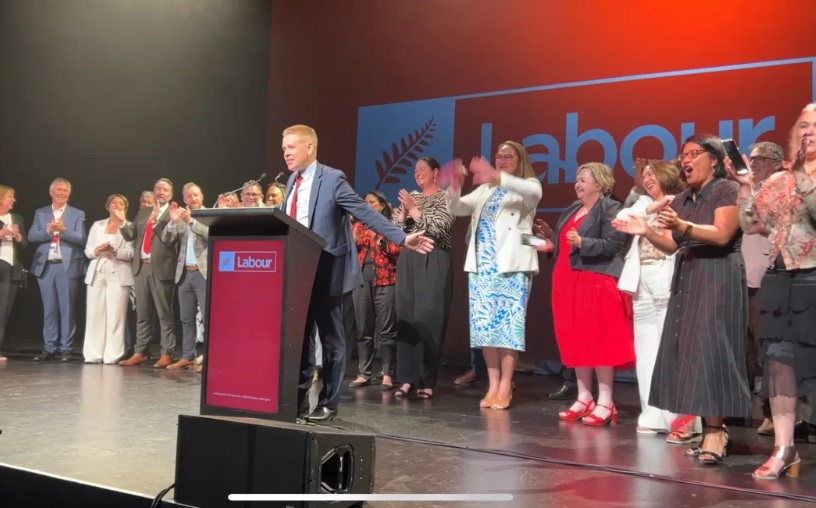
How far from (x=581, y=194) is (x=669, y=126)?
262 centimetres

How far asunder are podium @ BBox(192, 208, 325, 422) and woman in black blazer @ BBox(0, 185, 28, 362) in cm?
524

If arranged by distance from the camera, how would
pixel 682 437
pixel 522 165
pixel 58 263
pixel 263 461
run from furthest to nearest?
pixel 58 263 < pixel 522 165 < pixel 682 437 < pixel 263 461

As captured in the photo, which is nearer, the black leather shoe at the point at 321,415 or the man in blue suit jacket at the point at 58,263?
the black leather shoe at the point at 321,415

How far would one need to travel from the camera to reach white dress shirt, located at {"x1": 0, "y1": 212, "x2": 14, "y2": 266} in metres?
7.44

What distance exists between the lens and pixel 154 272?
23.7ft

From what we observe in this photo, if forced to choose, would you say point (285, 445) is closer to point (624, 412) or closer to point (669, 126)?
point (624, 412)

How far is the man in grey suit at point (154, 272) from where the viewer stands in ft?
23.7

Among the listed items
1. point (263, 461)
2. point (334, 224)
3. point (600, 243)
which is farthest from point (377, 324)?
point (263, 461)

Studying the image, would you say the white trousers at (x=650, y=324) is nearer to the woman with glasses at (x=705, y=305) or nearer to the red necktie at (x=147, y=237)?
the woman with glasses at (x=705, y=305)

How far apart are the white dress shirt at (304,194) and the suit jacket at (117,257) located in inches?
151

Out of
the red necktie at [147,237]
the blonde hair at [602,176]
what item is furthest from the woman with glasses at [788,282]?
the red necktie at [147,237]

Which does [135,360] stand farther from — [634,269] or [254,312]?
[634,269]

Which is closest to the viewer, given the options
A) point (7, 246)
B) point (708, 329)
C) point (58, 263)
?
point (708, 329)

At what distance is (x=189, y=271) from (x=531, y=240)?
356 centimetres
